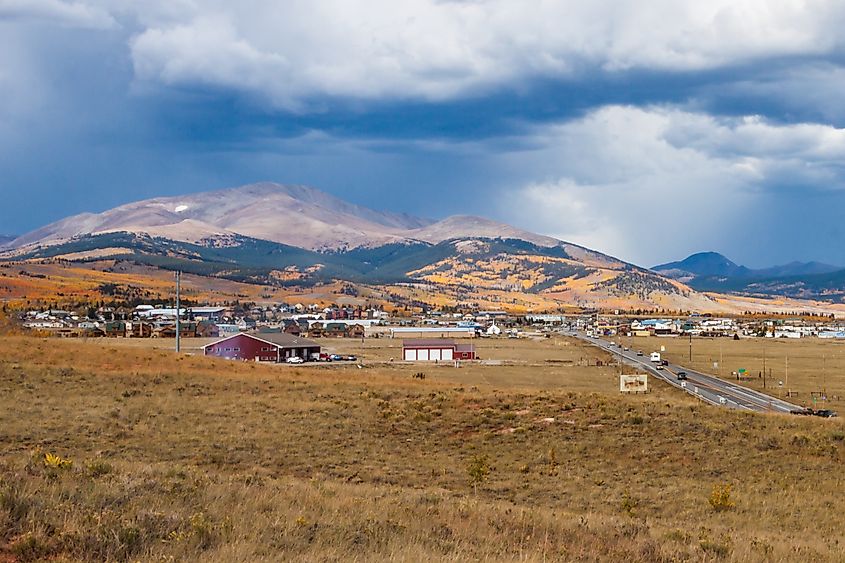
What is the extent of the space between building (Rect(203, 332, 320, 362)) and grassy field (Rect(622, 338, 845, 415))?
43.5 meters

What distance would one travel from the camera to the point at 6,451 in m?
21.3

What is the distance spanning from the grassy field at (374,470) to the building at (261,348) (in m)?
40.1

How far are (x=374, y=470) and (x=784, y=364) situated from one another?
8376 cm

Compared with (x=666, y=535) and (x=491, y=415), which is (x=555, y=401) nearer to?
(x=491, y=415)

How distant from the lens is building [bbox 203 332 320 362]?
8644 cm

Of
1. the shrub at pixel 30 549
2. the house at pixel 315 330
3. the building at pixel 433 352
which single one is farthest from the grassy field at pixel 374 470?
the house at pixel 315 330

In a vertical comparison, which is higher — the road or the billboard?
the billboard

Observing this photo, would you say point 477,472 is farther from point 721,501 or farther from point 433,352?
point 433,352

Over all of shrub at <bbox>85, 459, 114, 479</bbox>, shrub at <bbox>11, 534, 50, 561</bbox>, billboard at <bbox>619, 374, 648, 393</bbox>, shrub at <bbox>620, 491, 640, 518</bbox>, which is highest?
shrub at <bbox>11, 534, 50, 561</bbox>

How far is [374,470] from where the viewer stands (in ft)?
72.6

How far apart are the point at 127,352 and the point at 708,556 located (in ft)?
132

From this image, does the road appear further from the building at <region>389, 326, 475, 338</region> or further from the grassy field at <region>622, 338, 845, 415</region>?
the building at <region>389, 326, 475, 338</region>

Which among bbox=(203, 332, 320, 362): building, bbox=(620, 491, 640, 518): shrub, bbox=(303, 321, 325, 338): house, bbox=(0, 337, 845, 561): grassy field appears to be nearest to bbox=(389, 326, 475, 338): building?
bbox=(303, 321, 325, 338): house

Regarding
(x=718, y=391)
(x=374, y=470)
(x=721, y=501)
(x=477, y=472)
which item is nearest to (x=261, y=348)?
(x=718, y=391)
